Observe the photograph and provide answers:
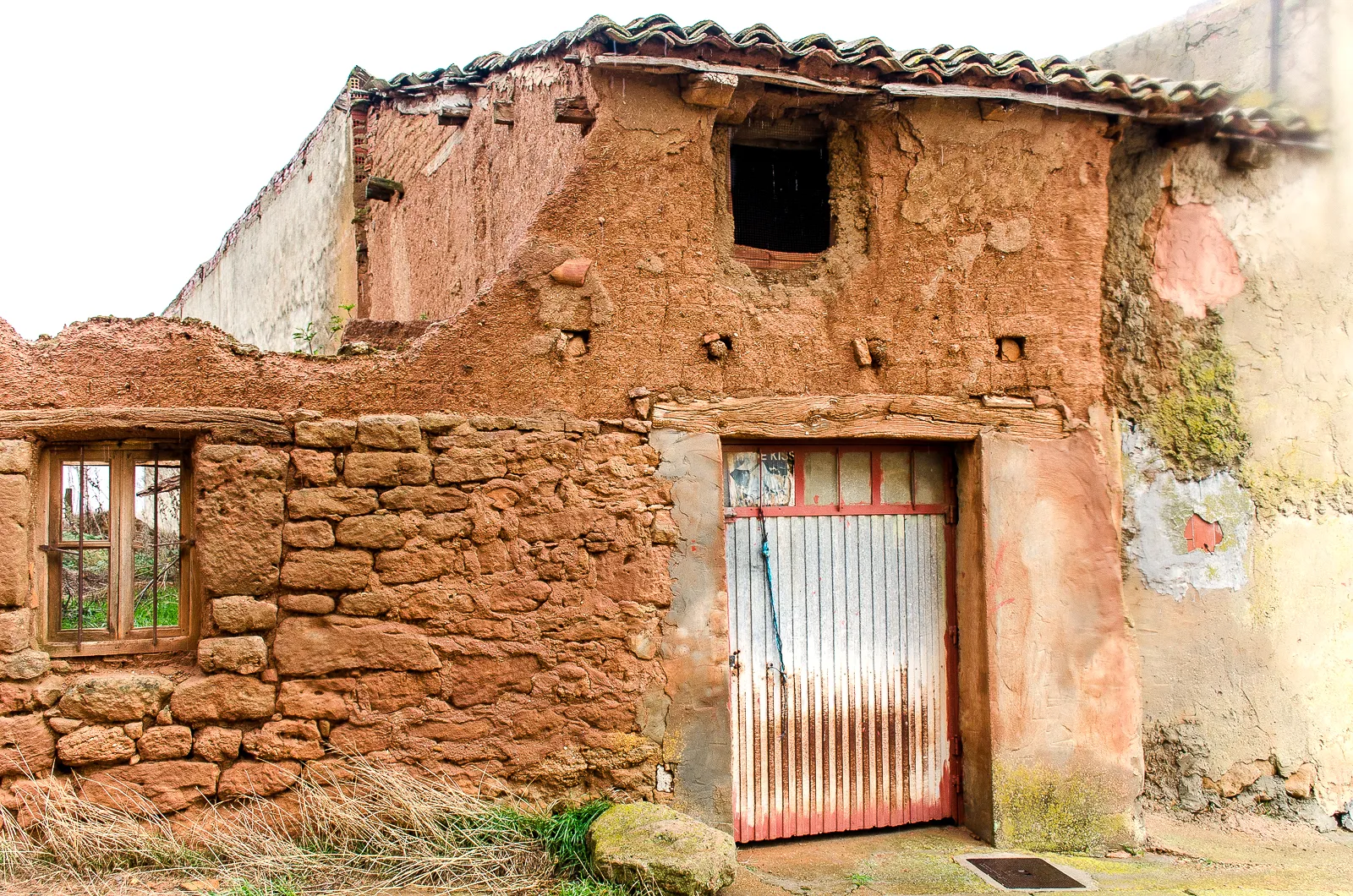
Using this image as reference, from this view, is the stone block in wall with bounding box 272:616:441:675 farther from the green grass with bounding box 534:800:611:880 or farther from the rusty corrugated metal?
Result: the rusty corrugated metal

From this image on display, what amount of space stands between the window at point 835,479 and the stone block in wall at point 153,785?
8.94 feet

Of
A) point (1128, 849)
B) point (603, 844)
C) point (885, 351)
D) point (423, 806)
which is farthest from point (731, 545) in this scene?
point (1128, 849)

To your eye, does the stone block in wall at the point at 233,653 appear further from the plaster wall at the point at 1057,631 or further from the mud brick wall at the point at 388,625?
the plaster wall at the point at 1057,631

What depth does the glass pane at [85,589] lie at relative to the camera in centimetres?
444

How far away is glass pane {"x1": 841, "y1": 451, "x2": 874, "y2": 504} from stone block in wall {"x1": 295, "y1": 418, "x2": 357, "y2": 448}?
252 cm

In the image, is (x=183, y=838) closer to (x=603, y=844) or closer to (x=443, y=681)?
(x=443, y=681)

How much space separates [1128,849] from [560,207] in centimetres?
448

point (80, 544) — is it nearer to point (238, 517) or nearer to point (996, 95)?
point (238, 517)

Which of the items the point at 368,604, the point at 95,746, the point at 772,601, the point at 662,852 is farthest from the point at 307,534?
the point at 772,601

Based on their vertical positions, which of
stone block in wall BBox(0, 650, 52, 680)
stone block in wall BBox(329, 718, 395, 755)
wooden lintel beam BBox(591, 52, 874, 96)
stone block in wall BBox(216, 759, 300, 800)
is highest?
wooden lintel beam BBox(591, 52, 874, 96)

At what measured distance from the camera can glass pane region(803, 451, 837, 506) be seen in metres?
5.25

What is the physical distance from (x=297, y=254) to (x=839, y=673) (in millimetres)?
7426

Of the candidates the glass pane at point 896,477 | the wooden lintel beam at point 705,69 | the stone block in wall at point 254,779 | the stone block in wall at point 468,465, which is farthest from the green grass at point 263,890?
the wooden lintel beam at point 705,69

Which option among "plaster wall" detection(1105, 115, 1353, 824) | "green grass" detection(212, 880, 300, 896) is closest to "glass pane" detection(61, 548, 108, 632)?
"green grass" detection(212, 880, 300, 896)
